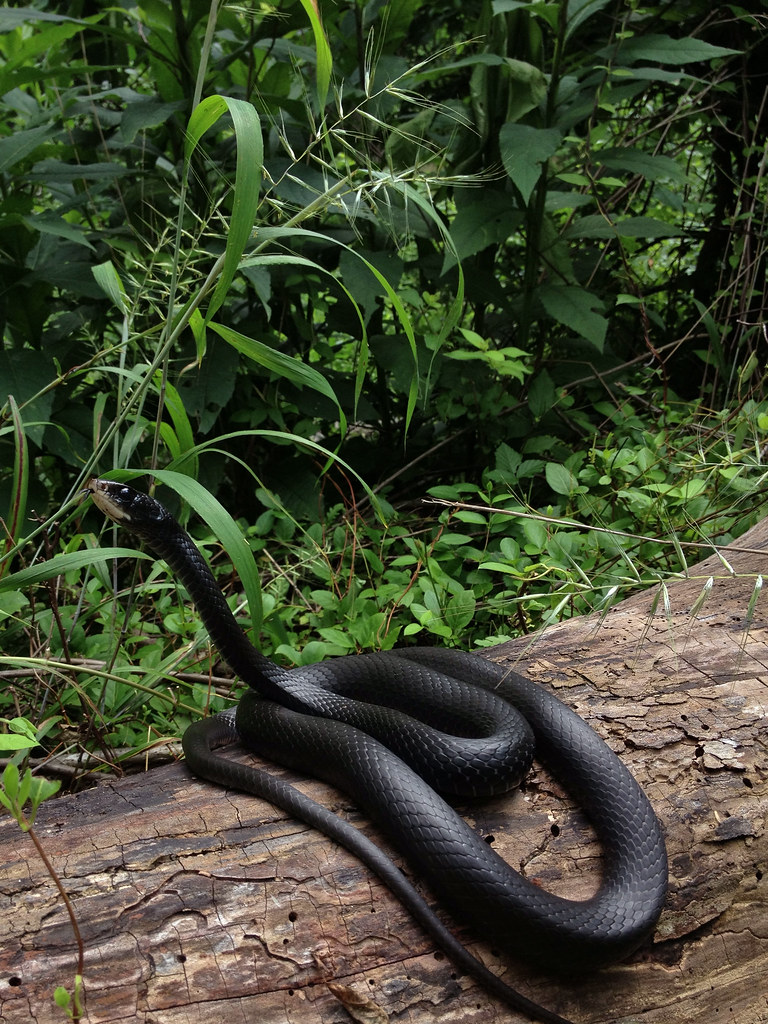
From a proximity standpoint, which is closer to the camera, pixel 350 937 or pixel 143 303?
pixel 350 937

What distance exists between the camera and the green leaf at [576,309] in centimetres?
312

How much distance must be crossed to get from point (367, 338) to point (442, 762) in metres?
1.35

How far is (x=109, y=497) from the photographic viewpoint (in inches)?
65.6

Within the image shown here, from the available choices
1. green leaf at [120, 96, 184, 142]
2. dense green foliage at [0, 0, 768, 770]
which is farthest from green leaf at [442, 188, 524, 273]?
green leaf at [120, 96, 184, 142]

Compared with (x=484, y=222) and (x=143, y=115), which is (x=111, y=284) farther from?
(x=484, y=222)

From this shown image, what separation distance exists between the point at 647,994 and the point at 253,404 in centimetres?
258

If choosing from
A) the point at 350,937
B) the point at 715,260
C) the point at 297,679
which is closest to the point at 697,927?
the point at 350,937

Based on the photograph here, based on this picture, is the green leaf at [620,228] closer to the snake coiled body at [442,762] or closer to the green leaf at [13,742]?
the snake coiled body at [442,762]

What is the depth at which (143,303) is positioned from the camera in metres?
3.19

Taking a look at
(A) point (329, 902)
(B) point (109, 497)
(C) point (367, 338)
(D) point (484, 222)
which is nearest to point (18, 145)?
(C) point (367, 338)

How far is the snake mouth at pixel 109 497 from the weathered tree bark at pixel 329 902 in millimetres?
609

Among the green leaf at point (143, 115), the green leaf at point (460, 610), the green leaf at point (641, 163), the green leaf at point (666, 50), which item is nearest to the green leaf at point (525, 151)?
the green leaf at point (641, 163)

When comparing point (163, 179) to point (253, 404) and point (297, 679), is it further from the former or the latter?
point (297, 679)

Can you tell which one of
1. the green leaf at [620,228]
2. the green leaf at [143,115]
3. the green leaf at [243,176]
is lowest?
the green leaf at [620,228]
